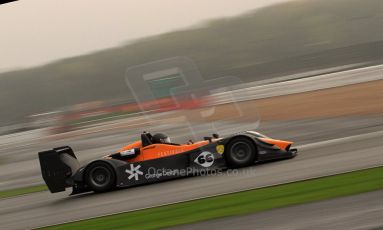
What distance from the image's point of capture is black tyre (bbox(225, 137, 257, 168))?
9.95 meters

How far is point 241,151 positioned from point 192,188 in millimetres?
1392

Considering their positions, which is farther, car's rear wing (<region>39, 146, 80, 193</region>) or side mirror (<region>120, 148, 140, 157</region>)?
car's rear wing (<region>39, 146, 80, 193</region>)

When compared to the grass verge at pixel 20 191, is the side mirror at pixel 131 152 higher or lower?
higher

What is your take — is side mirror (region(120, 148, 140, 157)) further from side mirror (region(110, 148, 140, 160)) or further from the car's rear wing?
the car's rear wing

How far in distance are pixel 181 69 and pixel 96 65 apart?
49737 mm

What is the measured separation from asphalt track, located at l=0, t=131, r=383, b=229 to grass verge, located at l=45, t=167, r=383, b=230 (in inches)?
19.1

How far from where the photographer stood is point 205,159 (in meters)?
10.0

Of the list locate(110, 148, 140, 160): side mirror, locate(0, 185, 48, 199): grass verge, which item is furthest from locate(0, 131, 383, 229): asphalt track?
locate(0, 185, 48, 199): grass verge

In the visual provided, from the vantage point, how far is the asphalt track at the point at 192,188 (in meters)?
8.46

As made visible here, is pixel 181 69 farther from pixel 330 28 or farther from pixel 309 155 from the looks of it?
pixel 330 28

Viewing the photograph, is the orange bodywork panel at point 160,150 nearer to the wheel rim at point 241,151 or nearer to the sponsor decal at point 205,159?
the sponsor decal at point 205,159

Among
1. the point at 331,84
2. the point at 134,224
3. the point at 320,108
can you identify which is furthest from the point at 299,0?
the point at 134,224

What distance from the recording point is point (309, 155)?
10.5 metres

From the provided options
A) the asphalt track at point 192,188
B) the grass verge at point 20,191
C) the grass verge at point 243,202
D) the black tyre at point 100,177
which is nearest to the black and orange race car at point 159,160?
the black tyre at point 100,177
